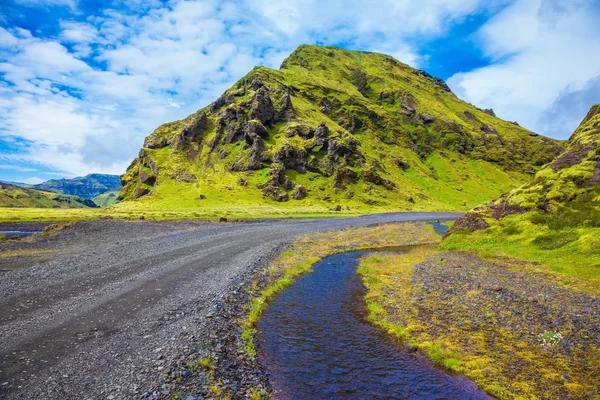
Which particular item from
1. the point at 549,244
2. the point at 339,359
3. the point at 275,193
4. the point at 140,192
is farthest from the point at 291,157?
the point at 339,359

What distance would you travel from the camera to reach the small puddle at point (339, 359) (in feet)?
40.4

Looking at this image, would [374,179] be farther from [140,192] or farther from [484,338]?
[484,338]

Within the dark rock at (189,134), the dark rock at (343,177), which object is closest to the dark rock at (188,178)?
the dark rock at (189,134)

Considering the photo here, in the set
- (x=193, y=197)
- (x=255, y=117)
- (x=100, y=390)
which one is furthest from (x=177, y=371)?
(x=255, y=117)

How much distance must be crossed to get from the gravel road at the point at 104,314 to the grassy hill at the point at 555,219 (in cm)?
2590

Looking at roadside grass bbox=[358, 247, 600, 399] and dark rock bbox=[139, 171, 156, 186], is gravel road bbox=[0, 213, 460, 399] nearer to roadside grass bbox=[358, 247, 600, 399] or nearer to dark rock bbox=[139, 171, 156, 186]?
roadside grass bbox=[358, 247, 600, 399]

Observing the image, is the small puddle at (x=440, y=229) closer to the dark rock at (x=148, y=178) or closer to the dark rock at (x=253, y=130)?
the dark rock at (x=253, y=130)

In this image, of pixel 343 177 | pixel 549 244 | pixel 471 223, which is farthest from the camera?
pixel 343 177

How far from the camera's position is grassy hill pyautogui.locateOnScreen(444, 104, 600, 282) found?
25250mm

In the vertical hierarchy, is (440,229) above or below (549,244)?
below

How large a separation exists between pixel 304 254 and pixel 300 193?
108m

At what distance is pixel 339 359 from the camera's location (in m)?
14.8

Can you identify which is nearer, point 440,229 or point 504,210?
point 504,210

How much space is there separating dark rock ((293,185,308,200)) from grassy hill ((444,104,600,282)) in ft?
349
